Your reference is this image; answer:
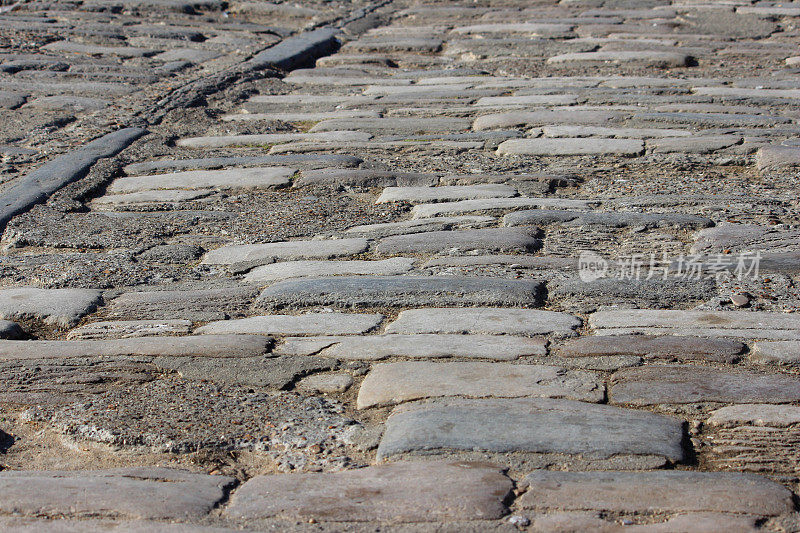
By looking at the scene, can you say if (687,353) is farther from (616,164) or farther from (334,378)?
(616,164)

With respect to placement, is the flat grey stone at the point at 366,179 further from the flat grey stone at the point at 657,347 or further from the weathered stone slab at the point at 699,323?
the flat grey stone at the point at 657,347

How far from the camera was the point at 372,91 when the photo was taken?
5371mm

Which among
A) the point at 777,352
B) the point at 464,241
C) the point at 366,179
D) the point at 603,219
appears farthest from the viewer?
the point at 366,179

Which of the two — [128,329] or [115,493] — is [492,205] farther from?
[115,493]

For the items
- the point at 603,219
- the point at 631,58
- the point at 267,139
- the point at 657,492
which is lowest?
the point at 657,492

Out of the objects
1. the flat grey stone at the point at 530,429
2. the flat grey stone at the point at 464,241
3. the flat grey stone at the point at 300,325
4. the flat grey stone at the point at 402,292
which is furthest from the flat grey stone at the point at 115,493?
the flat grey stone at the point at 464,241

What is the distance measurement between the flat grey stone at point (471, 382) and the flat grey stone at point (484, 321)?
7.8 inches

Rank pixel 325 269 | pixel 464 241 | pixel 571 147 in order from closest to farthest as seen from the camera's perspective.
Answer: pixel 325 269 < pixel 464 241 < pixel 571 147

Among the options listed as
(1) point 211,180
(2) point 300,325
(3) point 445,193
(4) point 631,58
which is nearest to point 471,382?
(2) point 300,325

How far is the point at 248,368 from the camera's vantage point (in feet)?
7.40

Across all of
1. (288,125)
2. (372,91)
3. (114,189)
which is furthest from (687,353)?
(372,91)

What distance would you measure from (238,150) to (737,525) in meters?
3.22

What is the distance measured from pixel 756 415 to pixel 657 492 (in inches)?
15.9

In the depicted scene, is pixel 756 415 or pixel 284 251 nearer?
pixel 756 415
